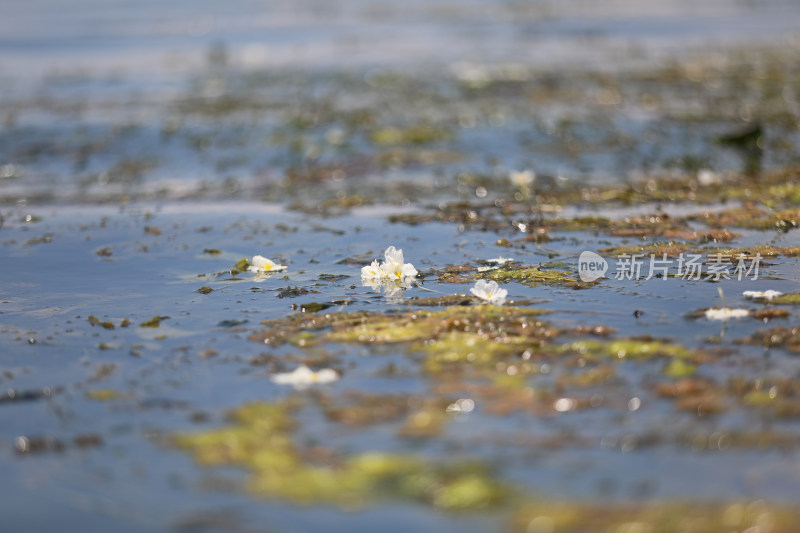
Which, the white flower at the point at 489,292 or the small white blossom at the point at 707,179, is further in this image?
the small white blossom at the point at 707,179

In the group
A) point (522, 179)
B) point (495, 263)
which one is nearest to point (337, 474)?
point (495, 263)

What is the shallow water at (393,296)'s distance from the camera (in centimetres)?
368

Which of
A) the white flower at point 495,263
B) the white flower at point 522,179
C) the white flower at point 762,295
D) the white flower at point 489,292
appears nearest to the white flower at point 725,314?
the white flower at point 762,295

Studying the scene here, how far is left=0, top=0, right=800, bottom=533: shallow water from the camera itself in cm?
368

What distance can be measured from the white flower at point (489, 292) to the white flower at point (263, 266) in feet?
6.04

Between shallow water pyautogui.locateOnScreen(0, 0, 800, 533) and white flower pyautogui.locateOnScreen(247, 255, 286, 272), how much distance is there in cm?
12

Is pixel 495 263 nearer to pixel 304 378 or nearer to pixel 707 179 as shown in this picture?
pixel 304 378

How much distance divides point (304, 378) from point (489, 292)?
5.39 feet

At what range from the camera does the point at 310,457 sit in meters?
3.89

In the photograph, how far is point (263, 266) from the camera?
689 cm

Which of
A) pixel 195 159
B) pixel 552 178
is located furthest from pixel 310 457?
pixel 195 159

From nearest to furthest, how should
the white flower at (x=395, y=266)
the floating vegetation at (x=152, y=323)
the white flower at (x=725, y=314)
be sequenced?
the white flower at (x=725, y=314), the floating vegetation at (x=152, y=323), the white flower at (x=395, y=266)

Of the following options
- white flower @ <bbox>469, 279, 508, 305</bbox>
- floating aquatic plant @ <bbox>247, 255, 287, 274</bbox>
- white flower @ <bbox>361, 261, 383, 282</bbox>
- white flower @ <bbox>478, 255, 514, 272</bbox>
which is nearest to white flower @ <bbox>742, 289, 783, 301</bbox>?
white flower @ <bbox>469, 279, 508, 305</bbox>

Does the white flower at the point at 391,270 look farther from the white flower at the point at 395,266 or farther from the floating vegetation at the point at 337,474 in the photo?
the floating vegetation at the point at 337,474
